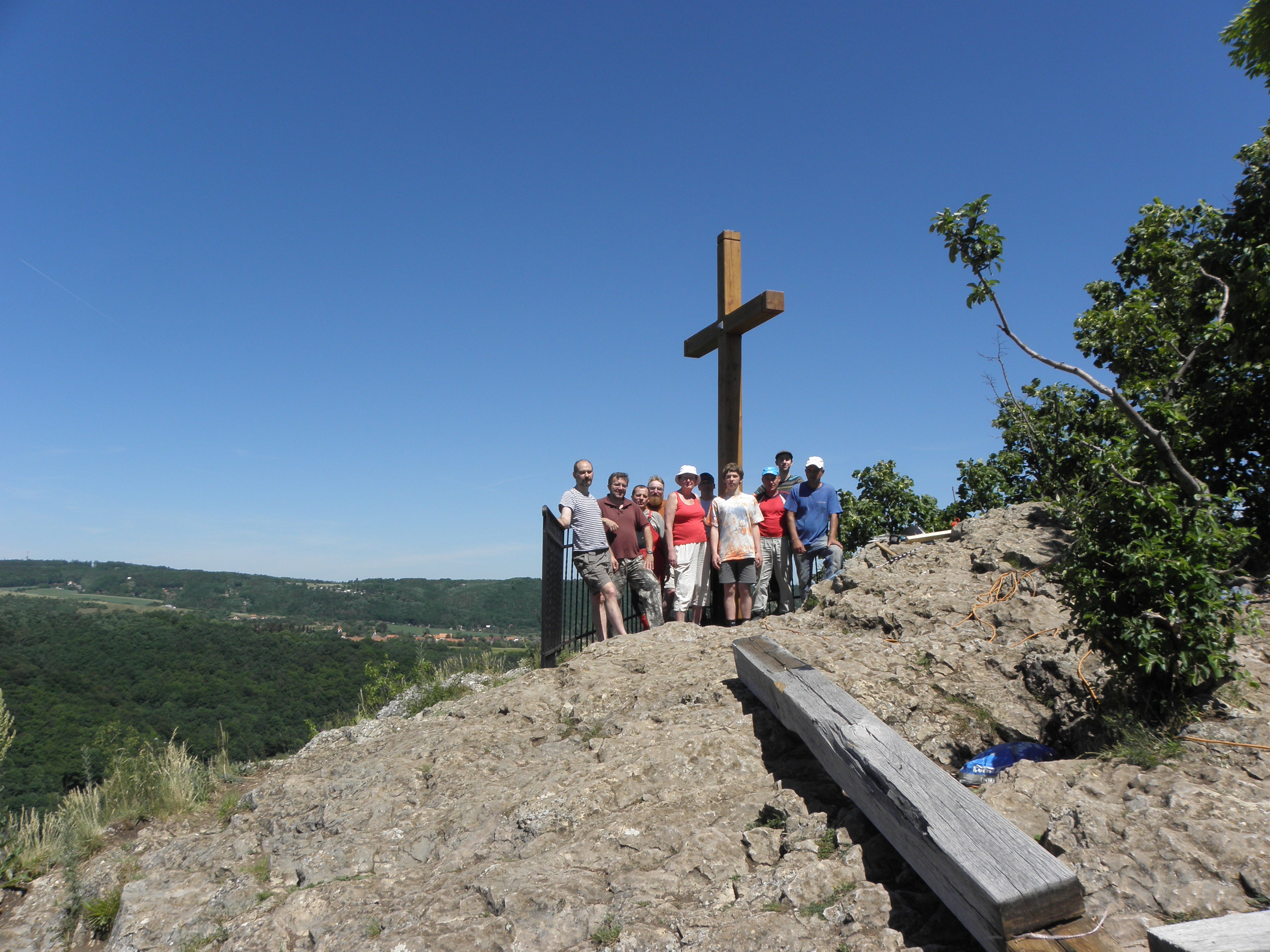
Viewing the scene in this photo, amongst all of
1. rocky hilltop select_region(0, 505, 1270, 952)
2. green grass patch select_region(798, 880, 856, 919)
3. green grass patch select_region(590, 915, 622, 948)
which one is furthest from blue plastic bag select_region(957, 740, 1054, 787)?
green grass patch select_region(590, 915, 622, 948)

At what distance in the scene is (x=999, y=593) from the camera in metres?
5.88

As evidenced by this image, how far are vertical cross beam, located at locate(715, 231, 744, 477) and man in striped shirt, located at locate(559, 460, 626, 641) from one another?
5.27ft

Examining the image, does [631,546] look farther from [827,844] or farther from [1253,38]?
[1253,38]

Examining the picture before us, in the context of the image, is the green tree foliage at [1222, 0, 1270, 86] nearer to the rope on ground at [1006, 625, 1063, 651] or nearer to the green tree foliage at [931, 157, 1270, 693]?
the green tree foliage at [931, 157, 1270, 693]

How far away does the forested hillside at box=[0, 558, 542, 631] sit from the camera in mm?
79438

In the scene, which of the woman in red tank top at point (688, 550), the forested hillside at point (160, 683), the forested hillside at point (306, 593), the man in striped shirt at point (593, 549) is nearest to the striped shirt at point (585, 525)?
the man in striped shirt at point (593, 549)

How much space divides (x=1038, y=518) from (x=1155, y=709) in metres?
3.65


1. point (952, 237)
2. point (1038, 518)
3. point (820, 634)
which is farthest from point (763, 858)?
point (1038, 518)

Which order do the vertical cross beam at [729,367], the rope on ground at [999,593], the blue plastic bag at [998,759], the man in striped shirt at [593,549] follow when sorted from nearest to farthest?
the blue plastic bag at [998,759] → the rope on ground at [999,593] → the man in striped shirt at [593,549] → the vertical cross beam at [729,367]

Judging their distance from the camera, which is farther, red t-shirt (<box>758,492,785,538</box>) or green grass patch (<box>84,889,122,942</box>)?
red t-shirt (<box>758,492,785,538</box>)

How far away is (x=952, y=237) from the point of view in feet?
15.8

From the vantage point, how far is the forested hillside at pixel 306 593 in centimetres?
7944

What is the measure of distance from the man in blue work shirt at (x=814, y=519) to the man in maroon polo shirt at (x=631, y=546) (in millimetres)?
1415

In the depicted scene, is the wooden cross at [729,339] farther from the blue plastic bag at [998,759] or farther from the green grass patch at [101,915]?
the green grass patch at [101,915]
